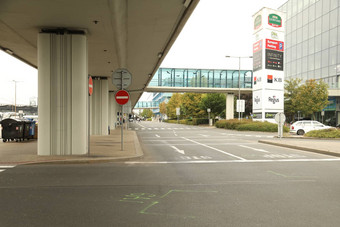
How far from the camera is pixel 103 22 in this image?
434 inches

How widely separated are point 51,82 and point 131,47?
537 cm

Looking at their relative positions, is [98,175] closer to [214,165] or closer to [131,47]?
[214,165]

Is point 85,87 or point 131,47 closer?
point 85,87

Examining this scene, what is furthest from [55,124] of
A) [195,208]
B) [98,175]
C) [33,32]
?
[195,208]

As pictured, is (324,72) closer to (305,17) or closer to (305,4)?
(305,17)

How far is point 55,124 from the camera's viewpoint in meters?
11.8

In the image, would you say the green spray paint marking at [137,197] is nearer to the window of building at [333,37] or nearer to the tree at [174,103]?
the window of building at [333,37]

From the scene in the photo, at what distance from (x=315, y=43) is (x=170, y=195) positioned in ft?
183

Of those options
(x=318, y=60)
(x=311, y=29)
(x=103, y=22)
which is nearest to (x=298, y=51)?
(x=311, y=29)

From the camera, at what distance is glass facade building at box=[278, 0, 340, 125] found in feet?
162

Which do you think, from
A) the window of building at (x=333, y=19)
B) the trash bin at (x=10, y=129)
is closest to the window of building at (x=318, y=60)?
the window of building at (x=333, y=19)

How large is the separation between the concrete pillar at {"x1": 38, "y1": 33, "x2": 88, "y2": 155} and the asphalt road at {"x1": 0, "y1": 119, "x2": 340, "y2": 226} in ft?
7.53

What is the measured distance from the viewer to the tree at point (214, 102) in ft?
190

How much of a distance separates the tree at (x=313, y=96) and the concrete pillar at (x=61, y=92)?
126 feet
